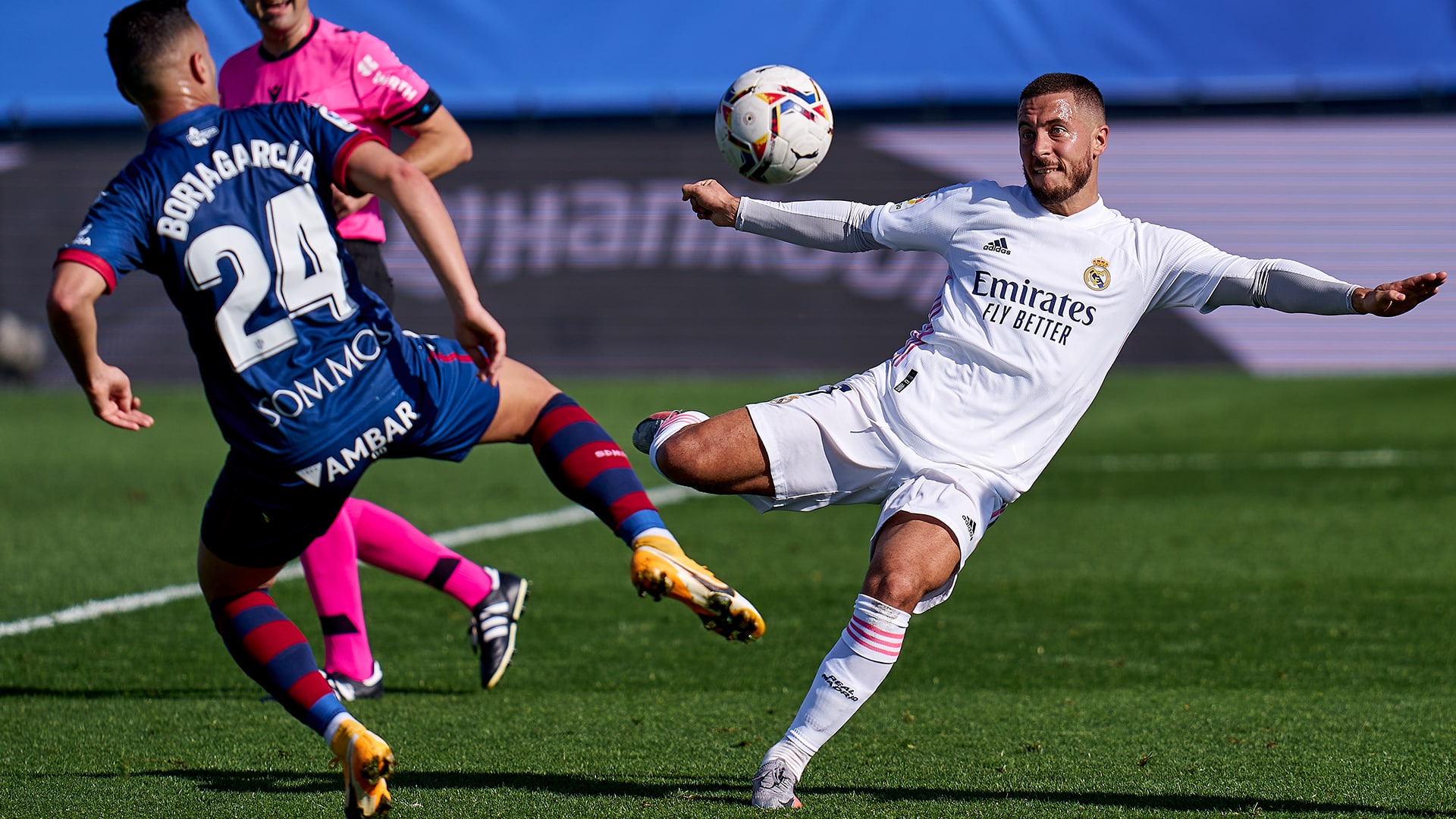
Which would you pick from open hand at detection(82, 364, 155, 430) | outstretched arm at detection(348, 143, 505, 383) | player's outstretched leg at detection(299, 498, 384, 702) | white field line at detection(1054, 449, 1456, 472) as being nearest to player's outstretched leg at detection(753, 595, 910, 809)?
outstretched arm at detection(348, 143, 505, 383)

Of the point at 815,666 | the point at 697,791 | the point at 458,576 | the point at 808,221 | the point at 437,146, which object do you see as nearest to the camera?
the point at 697,791

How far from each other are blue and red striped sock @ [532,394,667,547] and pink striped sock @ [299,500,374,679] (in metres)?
1.70

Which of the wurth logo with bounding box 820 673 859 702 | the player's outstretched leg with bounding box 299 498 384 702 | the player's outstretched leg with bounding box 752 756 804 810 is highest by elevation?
the wurth logo with bounding box 820 673 859 702

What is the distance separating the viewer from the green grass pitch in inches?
168

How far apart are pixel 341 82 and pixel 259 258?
6.85 ft

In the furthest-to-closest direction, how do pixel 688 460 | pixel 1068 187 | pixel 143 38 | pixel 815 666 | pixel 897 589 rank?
1. pixel 815 666
2. pixel 1068 187
3. pixel 688 460
4. pixel 897 589
5. pixel 143 38

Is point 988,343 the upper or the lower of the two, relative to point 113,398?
upper

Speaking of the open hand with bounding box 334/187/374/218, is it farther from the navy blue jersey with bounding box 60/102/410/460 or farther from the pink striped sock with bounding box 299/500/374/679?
the pink striped sock with bounding box 299/500/374/679

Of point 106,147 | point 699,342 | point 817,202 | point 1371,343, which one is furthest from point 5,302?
point 817,202

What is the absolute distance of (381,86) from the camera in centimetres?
558

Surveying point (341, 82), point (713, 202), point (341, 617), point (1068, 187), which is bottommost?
point (341, 617)

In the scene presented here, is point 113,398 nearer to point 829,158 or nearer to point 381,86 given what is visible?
point 381,86

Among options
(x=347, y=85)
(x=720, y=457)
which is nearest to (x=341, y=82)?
(x=347, y=85)

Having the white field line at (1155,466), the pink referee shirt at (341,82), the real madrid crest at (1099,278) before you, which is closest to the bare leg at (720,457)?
the real madrid crest at (1099,278)
